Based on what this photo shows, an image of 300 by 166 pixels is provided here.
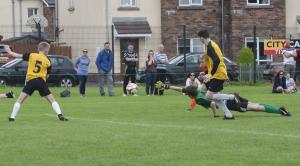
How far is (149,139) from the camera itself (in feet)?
44.2

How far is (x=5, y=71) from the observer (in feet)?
122

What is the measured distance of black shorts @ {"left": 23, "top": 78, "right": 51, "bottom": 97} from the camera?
17578 millimetres

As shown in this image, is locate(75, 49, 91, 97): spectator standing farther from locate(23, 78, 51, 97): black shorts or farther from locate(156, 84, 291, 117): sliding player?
locate(23, 78, 51, 97): black shorts

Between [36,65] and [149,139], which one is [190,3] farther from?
[149,139]

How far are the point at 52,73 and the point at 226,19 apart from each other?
49.7 ft

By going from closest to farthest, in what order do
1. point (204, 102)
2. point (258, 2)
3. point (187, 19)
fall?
point (204, 102), point (187, 19), point (258, 2)

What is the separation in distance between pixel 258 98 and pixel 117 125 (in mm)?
11045

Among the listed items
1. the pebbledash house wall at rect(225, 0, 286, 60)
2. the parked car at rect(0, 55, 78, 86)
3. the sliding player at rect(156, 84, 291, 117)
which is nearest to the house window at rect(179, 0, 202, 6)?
the pebbledash house wall at rect(225, 0, 286, 60)

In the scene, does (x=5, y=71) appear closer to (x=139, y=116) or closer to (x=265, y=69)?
(x=265, y=69)

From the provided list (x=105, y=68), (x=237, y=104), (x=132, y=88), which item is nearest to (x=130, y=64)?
(x=105, y=68)

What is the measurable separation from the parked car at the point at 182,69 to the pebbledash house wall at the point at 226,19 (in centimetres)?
998

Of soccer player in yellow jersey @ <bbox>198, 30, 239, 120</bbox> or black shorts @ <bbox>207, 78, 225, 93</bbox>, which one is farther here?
black shorts @ <bbox>207, 78, 225, 93</bbox>

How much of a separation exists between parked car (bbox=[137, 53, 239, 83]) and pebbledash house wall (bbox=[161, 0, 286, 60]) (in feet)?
32.7

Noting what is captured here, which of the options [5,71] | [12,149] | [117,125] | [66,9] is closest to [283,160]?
[12,149]
